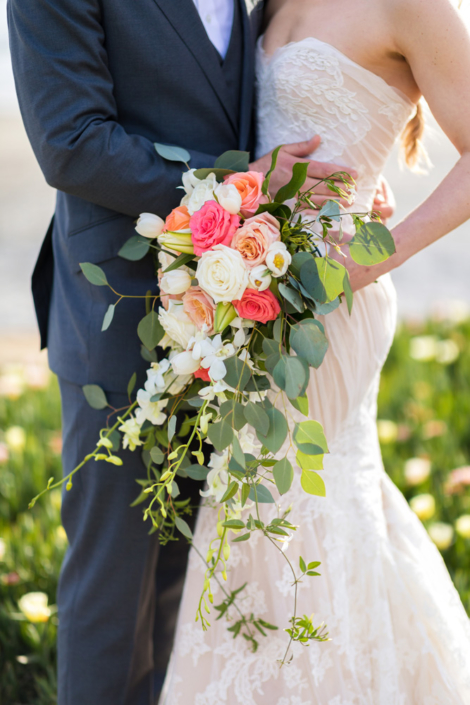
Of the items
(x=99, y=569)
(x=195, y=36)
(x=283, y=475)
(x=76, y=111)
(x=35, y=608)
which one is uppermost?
(x=195, y=36)

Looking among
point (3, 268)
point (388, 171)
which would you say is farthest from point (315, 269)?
point (388, 171)

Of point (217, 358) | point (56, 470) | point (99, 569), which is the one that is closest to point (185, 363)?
point (217, 358)

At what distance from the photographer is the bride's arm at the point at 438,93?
1.39 metres

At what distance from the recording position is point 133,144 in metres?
1.47

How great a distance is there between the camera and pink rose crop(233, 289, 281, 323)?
121 centimetres

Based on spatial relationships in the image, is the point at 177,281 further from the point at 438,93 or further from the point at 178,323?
the point at 438,93

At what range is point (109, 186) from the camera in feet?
4.83

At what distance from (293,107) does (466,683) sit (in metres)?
1.48

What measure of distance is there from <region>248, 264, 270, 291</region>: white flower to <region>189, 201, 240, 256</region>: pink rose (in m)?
0.08

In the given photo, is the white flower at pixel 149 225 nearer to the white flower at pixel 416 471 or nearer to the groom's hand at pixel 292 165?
the groom's hand at pixel 292 165

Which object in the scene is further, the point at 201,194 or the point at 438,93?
the point at 438,93

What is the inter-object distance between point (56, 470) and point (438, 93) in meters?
2.08

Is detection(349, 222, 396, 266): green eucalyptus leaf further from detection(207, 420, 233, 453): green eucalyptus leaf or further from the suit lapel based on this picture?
the suit lapel

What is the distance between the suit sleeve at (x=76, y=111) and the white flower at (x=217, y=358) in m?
0.46
